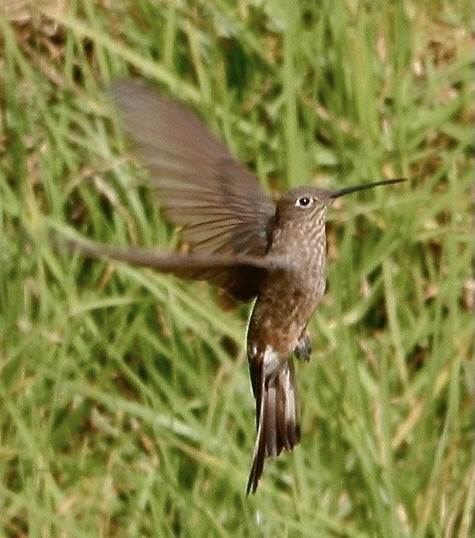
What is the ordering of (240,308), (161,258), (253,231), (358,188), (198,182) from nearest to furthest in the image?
(161,258) < (358,188) < (198,182) < (253,231) < (240,308)

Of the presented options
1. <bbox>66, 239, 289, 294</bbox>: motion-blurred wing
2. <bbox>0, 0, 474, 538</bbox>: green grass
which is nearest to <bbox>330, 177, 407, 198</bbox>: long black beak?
<bbox>66, 239, 289, 294</bbox>: motion-blurred wing

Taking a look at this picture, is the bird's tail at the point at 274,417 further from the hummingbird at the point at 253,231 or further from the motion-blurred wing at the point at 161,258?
the motion-blurred wing at the point at 161,258

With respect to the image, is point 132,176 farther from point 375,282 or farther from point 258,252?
point 258,252

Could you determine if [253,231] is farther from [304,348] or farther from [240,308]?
[240,308]

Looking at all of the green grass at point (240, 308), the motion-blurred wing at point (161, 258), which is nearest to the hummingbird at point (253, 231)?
the motion-blurred wing at point (161, 258)

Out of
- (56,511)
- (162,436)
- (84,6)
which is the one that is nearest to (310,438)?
(162,436)

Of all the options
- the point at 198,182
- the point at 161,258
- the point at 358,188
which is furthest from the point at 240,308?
the point at 161,258

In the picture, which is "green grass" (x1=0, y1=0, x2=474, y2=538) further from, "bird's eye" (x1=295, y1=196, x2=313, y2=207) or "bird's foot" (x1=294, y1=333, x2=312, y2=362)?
"bird's eye" (x1=295, y1=196, x2=313, y2=207)

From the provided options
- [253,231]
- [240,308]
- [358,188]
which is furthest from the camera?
[240,308]
